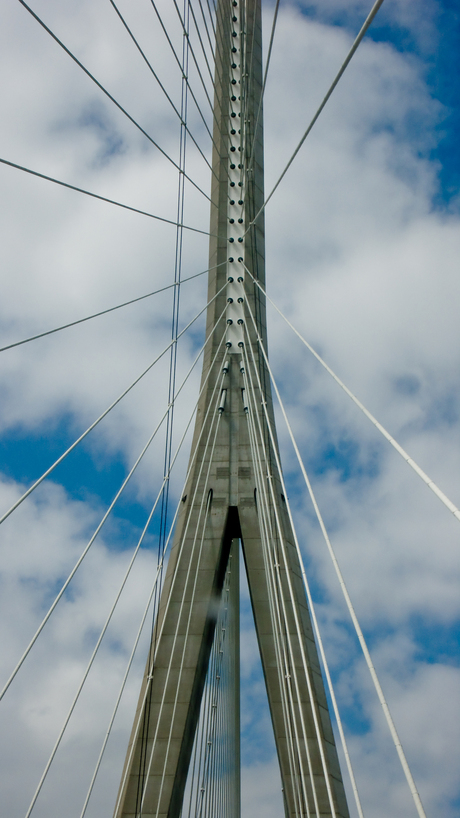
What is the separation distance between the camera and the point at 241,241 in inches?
468

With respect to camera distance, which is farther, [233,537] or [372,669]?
[233,537]

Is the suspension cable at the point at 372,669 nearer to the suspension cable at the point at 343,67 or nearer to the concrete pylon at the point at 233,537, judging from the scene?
the concrete pylon at the point at 233,537

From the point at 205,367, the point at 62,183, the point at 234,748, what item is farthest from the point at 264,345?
the point at 234,748

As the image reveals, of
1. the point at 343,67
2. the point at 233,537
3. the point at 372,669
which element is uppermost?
the point at 233,537

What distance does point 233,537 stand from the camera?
11.1m

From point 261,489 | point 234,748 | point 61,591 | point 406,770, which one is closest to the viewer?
point 406,770

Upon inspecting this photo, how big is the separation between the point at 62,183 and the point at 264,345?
227 inches

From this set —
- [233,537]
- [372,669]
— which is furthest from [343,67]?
[233,537]

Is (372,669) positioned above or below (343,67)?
below

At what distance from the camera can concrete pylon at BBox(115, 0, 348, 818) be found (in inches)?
335

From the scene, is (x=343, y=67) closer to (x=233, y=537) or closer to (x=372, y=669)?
(x=372, y=669)

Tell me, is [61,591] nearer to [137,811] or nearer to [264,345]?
[137,811]

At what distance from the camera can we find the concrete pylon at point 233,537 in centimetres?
852

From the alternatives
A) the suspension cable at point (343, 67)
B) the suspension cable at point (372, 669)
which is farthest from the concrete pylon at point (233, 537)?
the suspension cable at point (343, 67)
